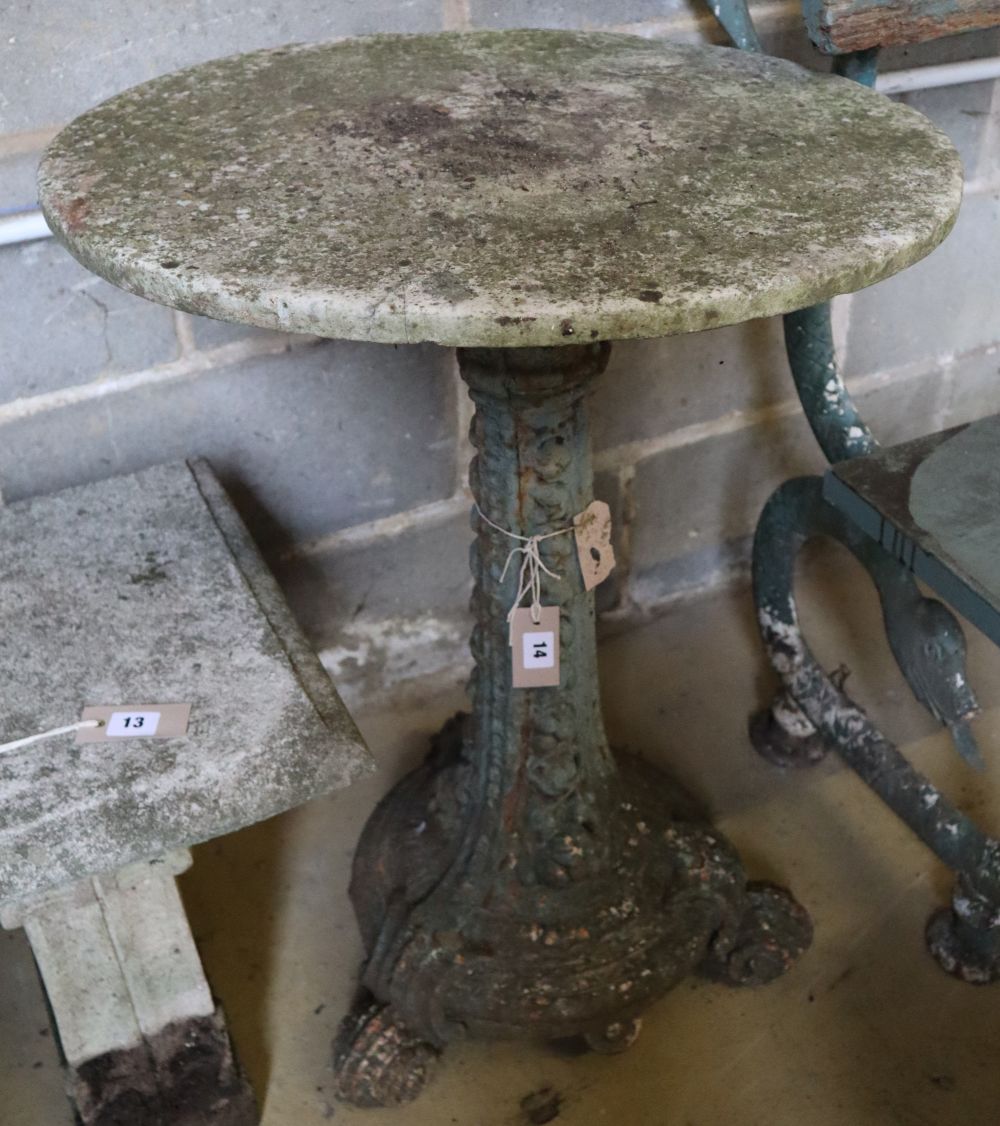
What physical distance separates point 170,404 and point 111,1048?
82cm

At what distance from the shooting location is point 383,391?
1.82m

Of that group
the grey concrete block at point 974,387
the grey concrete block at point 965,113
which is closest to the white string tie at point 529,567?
the grey concrete block at point 965,113

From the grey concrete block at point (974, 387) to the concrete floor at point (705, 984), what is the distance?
1.87ft

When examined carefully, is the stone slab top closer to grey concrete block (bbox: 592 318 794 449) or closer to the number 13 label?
the number 13 label

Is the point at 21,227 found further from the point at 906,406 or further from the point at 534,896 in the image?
the point at 906,406

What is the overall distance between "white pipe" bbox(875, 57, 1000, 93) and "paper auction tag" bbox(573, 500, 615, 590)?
90 cm

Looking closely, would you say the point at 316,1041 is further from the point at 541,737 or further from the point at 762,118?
the point at 762,118

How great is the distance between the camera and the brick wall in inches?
58.2

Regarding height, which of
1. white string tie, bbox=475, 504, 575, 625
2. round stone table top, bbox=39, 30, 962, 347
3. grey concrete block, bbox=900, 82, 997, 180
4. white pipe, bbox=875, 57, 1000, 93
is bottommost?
white string tie, bbox=475, 504, 575, 625

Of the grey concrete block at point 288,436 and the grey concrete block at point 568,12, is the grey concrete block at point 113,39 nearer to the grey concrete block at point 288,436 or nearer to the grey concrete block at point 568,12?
the grey concrete block at point 568,12

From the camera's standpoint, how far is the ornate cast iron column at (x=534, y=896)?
1.46 m

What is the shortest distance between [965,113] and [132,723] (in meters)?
1.62

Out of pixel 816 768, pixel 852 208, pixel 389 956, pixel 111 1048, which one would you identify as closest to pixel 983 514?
pixel 852 208

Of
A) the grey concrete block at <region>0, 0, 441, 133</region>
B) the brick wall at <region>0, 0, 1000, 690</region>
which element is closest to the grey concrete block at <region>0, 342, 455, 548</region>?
the brick wall at <region>0, 0, 1000, 690</region>
